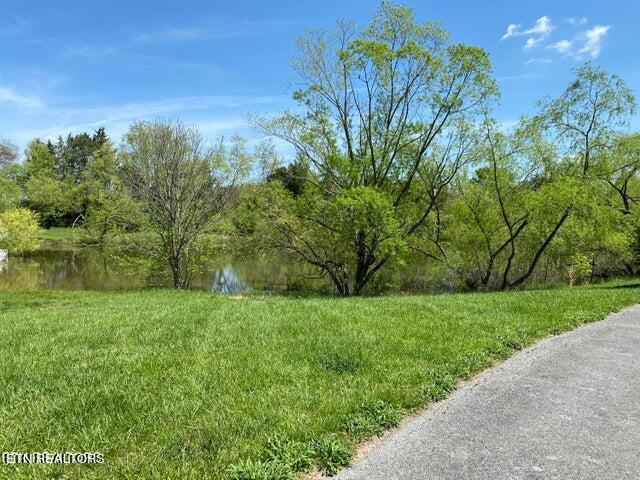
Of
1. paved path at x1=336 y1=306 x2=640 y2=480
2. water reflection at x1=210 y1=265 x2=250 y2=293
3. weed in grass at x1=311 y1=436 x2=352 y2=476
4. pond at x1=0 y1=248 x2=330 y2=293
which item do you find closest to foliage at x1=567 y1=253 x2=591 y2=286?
pond at x1=0 y1=248 x2=330 y2=293

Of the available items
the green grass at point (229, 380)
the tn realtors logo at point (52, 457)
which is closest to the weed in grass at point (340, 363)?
the green grass at point (229, 380)

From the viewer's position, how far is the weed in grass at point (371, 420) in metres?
4.11

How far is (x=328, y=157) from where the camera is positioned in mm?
20875

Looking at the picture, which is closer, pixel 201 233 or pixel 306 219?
pixel 201 233

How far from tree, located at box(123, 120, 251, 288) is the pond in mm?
2484

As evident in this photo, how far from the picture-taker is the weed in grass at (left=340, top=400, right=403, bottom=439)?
13.5 ft

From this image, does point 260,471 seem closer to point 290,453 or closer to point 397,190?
point 290,453

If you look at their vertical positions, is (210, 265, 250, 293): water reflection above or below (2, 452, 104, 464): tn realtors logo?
below

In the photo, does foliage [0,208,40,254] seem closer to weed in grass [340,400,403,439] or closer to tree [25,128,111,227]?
tree [25,128,111,227]

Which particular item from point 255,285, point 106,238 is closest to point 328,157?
point 255,285

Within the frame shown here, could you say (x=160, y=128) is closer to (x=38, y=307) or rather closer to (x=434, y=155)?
(x=38, y=307)

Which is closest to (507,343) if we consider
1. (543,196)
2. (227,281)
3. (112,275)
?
(543,196)

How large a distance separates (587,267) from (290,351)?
21.3 meters

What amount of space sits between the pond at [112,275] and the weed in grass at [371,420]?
18630 millimetres
